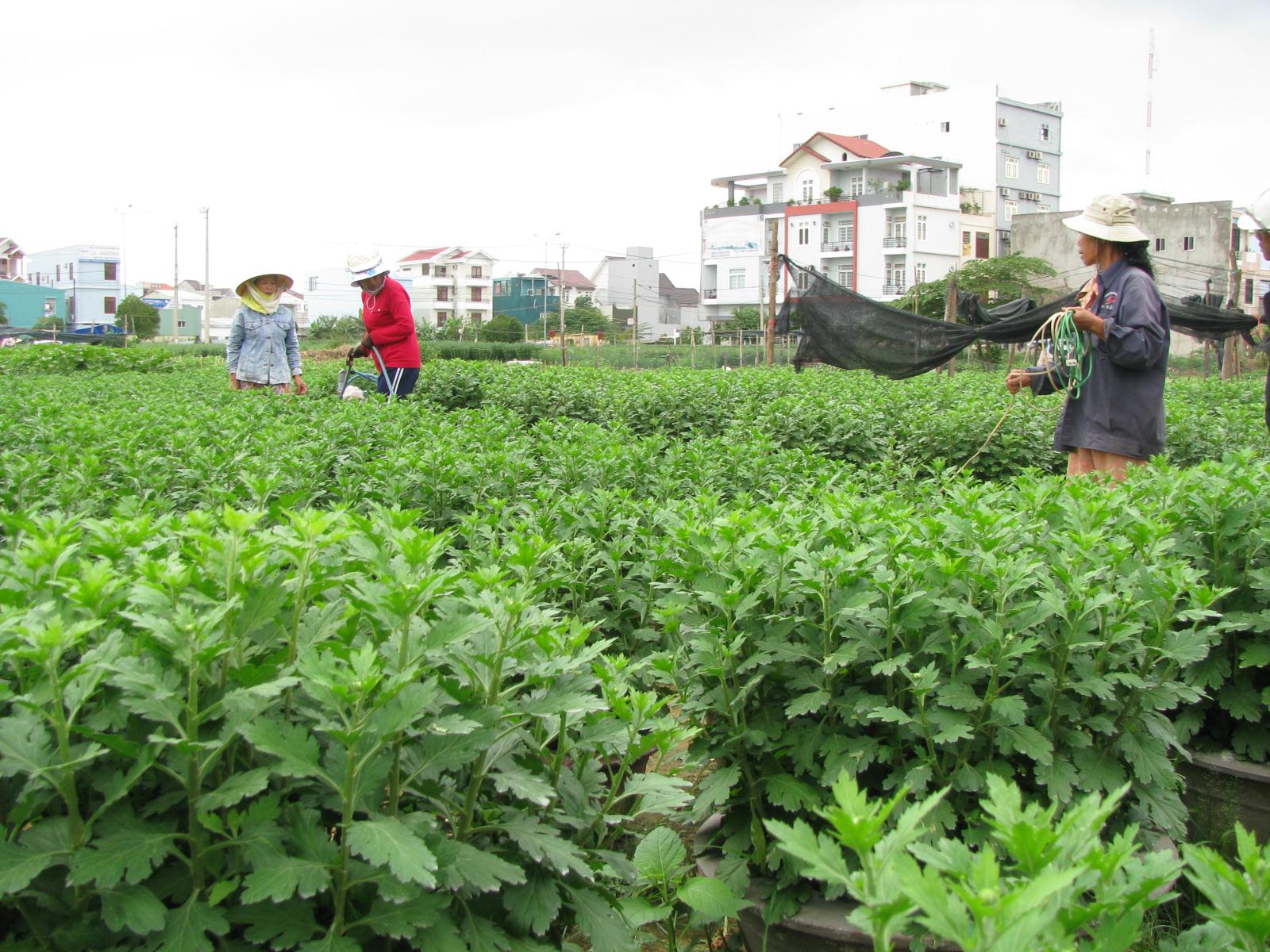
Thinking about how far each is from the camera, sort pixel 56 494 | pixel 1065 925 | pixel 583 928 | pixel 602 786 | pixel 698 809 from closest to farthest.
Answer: pixel 1065 925 < pixel 583 928 < pixel 602 786 < pixel 698 809 < pixel 56 494

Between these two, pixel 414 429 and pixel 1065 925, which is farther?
pixel 414 429

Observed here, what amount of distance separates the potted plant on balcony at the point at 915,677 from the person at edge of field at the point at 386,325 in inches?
301

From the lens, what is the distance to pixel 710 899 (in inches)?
99.7

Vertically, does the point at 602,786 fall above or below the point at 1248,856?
below

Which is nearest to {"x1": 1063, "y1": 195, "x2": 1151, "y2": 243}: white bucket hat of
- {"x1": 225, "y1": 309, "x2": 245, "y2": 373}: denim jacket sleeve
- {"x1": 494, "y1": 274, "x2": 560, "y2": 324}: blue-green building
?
{"x1": 225, "y1": 309, "x2": 245, "y2": 373}: denim jacket sleeve

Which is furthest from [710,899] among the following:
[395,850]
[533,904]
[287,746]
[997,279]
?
[997,279]

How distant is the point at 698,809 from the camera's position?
106 inches

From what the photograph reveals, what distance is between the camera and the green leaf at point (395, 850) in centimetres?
161

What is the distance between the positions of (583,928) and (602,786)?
355 mm

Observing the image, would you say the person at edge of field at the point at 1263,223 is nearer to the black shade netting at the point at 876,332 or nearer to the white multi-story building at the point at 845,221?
the black shade netting at the point at 876,332

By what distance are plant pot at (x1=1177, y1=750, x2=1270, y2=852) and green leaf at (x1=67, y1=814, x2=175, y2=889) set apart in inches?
114

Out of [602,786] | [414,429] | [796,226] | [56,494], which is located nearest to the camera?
[602,786]

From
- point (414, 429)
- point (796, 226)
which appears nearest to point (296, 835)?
point (414, 429)

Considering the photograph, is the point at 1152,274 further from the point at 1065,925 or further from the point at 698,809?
the point at 1065,925
